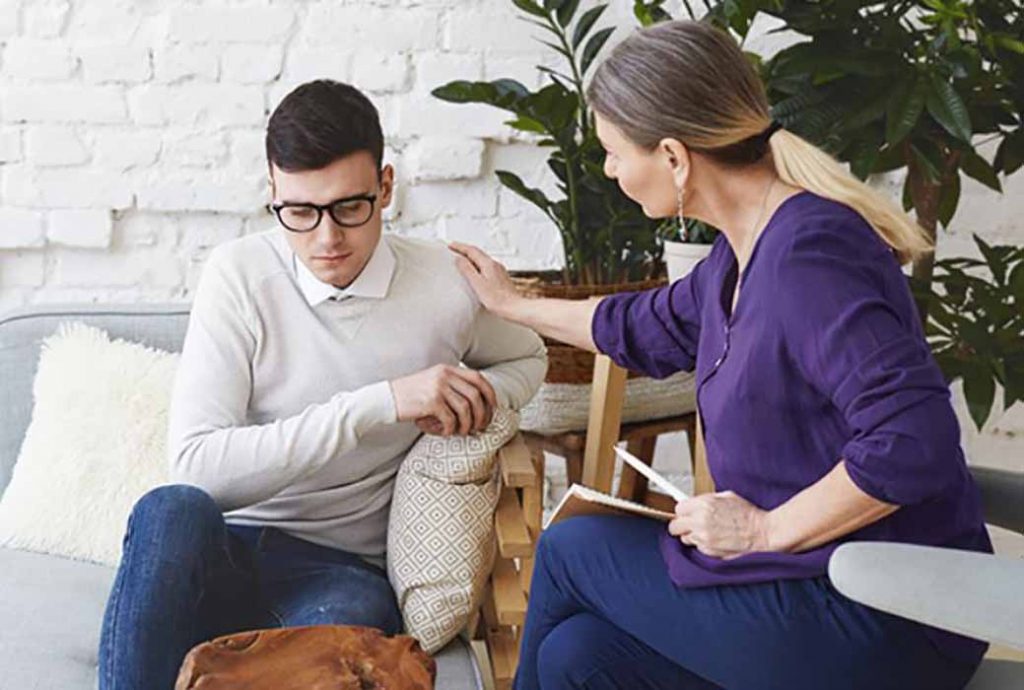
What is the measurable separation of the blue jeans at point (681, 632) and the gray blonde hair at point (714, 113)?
0.41 meters

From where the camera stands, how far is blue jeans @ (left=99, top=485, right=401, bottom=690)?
1.67 m

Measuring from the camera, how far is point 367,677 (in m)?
1.48

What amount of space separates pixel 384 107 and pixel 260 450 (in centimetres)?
103

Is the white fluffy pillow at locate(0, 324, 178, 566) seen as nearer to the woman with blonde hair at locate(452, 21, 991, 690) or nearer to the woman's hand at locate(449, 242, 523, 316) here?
the woman's hand at locate(449, 242, 523, 316)

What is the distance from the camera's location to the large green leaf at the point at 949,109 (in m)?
1.97

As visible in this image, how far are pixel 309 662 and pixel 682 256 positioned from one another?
3.03 feet

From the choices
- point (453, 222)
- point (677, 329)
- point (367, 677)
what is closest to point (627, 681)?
point (367, 677)

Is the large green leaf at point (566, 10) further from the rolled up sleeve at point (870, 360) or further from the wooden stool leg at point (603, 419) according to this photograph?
the rolled up sleeve at point (870, 360)

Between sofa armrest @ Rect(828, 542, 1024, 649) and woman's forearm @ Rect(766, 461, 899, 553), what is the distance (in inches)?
3.9

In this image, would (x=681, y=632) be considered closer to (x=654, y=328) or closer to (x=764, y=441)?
(x=764, y=441)

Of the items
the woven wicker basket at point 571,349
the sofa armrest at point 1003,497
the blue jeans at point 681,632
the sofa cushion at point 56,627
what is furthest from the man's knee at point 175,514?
the sofa armrest at point 1003,497

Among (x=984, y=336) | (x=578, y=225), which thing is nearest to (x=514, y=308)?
(x=578, y=225)

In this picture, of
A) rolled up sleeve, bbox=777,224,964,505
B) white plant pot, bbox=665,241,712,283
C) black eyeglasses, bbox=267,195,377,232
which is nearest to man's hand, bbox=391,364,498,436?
black eyeglasses, bbox=267,195,377,232

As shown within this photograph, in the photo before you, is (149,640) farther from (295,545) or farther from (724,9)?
(724,9)
